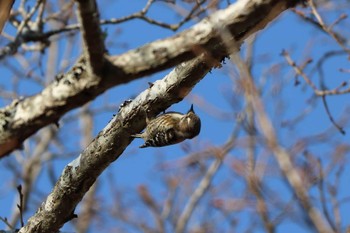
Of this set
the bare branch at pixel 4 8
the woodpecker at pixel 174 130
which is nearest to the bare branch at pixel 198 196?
the woodpecker at pixel 174 130

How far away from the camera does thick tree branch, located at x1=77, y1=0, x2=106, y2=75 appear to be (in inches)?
79.0

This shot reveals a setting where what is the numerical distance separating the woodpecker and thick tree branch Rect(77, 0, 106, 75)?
1975 mm

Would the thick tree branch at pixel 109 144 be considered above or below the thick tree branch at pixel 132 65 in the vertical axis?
above

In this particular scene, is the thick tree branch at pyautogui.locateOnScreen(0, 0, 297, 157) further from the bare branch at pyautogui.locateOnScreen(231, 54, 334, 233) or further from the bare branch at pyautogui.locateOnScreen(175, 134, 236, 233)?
the bare branch at pyautogui.locateOnScreen(175, 134, 236, 233)

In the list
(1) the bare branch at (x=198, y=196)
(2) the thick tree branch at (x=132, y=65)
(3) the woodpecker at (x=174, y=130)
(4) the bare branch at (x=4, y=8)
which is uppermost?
(1) the bare branch at (x=198, y=196)

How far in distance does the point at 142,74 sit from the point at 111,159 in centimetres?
139

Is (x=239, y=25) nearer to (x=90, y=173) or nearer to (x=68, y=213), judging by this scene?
(x=90, y=173)

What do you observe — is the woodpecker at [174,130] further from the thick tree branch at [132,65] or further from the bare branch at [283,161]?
the thick tree branch at [132,65]

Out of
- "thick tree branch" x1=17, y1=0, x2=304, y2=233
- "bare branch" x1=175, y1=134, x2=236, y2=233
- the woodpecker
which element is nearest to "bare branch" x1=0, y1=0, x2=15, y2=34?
"thick tree branch" x1=17, y1=0, x2=304, y2=233

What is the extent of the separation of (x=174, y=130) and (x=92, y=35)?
7.51 feet

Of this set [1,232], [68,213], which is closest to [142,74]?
[68,213]

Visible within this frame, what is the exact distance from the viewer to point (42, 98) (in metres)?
2.27

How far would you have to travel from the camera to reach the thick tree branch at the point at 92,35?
6.58ft

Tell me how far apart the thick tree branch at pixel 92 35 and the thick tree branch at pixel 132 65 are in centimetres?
3
